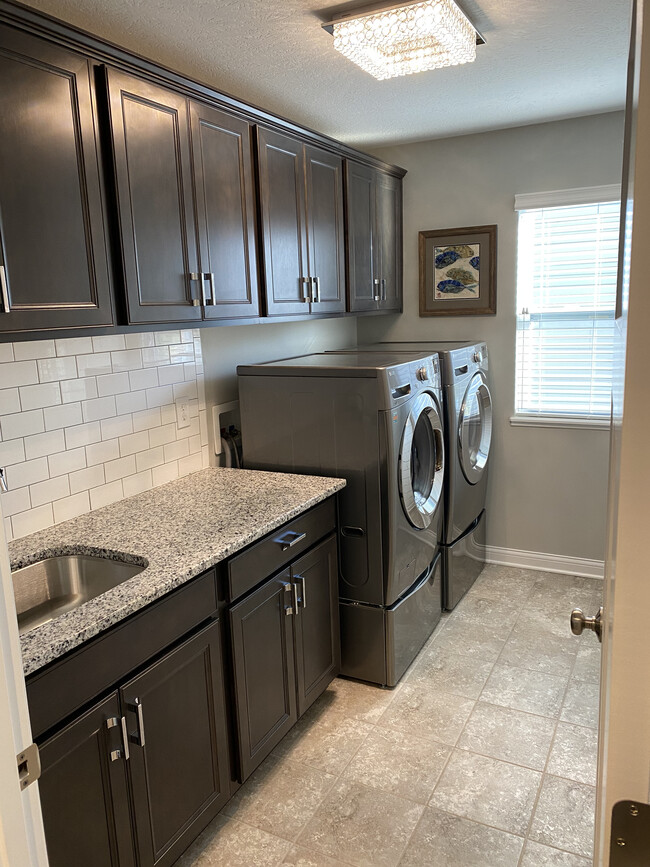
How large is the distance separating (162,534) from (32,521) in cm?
43

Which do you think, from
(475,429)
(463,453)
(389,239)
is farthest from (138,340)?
(475,429)

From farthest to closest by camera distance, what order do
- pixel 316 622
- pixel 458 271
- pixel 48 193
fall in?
1. pixel 458 271
2. pixel 316 622
3. pixel 48 193

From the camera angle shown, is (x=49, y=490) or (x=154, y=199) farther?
(x=49, y=490)

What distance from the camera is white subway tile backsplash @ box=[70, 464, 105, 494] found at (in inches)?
87.3

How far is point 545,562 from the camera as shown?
3924mm

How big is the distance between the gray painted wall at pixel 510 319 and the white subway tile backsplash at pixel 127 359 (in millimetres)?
2061

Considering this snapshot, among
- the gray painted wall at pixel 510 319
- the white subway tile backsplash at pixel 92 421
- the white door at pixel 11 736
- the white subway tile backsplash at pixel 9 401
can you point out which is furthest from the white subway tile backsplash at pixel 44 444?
the gray painted wall at pixel 510 319

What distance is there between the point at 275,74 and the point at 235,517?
1.73 metres

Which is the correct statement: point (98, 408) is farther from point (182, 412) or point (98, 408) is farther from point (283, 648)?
point (283, 648)

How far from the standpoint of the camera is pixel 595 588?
3.66 m

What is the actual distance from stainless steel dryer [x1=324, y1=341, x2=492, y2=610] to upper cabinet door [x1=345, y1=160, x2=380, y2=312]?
29 centimetres

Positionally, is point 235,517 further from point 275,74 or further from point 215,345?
point 275,74

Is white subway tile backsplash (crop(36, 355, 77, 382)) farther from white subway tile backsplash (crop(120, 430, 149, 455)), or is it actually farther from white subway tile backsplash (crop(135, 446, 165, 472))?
white subway tile backsplash (crop(135, 446, 165, 472))

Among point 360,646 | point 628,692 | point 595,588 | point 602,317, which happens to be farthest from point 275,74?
point 595,588
